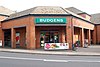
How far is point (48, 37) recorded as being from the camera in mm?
32000

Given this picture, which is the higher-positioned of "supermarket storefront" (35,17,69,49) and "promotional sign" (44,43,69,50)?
"supermarket storefront" (35,17,69,49)

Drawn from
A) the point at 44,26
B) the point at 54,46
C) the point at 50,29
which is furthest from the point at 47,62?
the point at 50,29

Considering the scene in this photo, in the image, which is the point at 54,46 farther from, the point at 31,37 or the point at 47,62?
the point at 47,62

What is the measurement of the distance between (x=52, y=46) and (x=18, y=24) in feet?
24.1

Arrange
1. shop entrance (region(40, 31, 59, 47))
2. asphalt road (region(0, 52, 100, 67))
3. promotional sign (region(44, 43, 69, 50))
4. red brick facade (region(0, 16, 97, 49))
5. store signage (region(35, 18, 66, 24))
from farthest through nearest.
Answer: shop entrance (region(40, 31, 59, 47)) → red brick facade (region(0, 16, 97, 49)) → store signage (region(35, 18, 66, 24)) → promotional sign (region(44, 43, 69, 50)) → asphalt road (region(0, 52, 100, 67))

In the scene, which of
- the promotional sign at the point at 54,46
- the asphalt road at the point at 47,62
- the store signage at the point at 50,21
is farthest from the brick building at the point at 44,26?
the asphalt road at the point at 47,62

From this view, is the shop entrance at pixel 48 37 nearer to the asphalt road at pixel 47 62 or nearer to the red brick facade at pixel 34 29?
the red brick facade at pixel 34 29

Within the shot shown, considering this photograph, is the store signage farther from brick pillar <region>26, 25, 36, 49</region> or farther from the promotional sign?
the promotional sign

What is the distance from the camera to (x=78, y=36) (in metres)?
38.6

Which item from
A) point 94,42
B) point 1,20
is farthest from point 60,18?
point 94,42

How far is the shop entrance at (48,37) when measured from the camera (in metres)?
31.7

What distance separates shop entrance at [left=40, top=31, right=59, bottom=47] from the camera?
31.7 m

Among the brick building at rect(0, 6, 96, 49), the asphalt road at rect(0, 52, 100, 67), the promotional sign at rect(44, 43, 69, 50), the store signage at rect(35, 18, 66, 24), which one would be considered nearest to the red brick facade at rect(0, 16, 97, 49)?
the brick building at rect(0, 6, 96, 49)

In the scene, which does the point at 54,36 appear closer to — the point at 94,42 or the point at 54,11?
the point at 54,11
